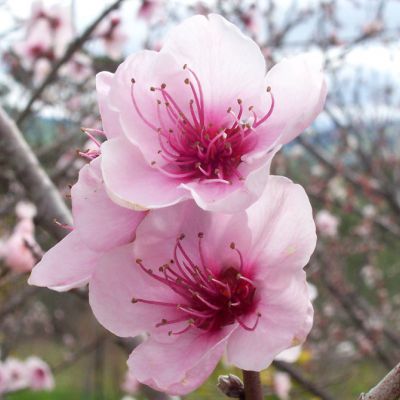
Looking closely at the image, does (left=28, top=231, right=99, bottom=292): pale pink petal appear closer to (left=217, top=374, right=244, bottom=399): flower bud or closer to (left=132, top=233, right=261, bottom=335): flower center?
(left=132, top=233, right=261, bottom=335): flower center

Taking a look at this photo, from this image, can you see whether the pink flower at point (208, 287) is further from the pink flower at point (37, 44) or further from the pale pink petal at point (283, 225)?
the pink flower at point (37, 44)

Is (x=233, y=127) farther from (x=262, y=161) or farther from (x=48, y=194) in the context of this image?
(x=48, y=194)

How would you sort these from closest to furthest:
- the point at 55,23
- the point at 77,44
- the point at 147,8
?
the point at 77,44
the point at 55,23
the point at 147,8

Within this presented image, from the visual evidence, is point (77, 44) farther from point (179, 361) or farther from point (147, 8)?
point (147, 8)

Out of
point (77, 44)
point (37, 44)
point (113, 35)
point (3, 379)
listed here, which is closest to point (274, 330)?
point (77, 44)

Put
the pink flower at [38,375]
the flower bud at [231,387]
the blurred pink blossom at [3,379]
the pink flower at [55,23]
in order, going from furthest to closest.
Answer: the pink flower at [55,23], the pink flower at [38,375], the blurred pink blossom at [3,379], the flower bud at [231,387]

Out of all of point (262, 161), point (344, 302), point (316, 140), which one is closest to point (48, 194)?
point (262, 161)

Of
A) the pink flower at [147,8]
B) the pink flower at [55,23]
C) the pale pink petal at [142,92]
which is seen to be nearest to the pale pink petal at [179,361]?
the pale pink petal at [142,92]

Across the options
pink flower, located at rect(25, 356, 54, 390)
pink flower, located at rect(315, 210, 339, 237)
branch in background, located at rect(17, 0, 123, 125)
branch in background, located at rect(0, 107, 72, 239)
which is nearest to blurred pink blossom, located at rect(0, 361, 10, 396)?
pink flower, located at rect(25, 356, 54, 390)
